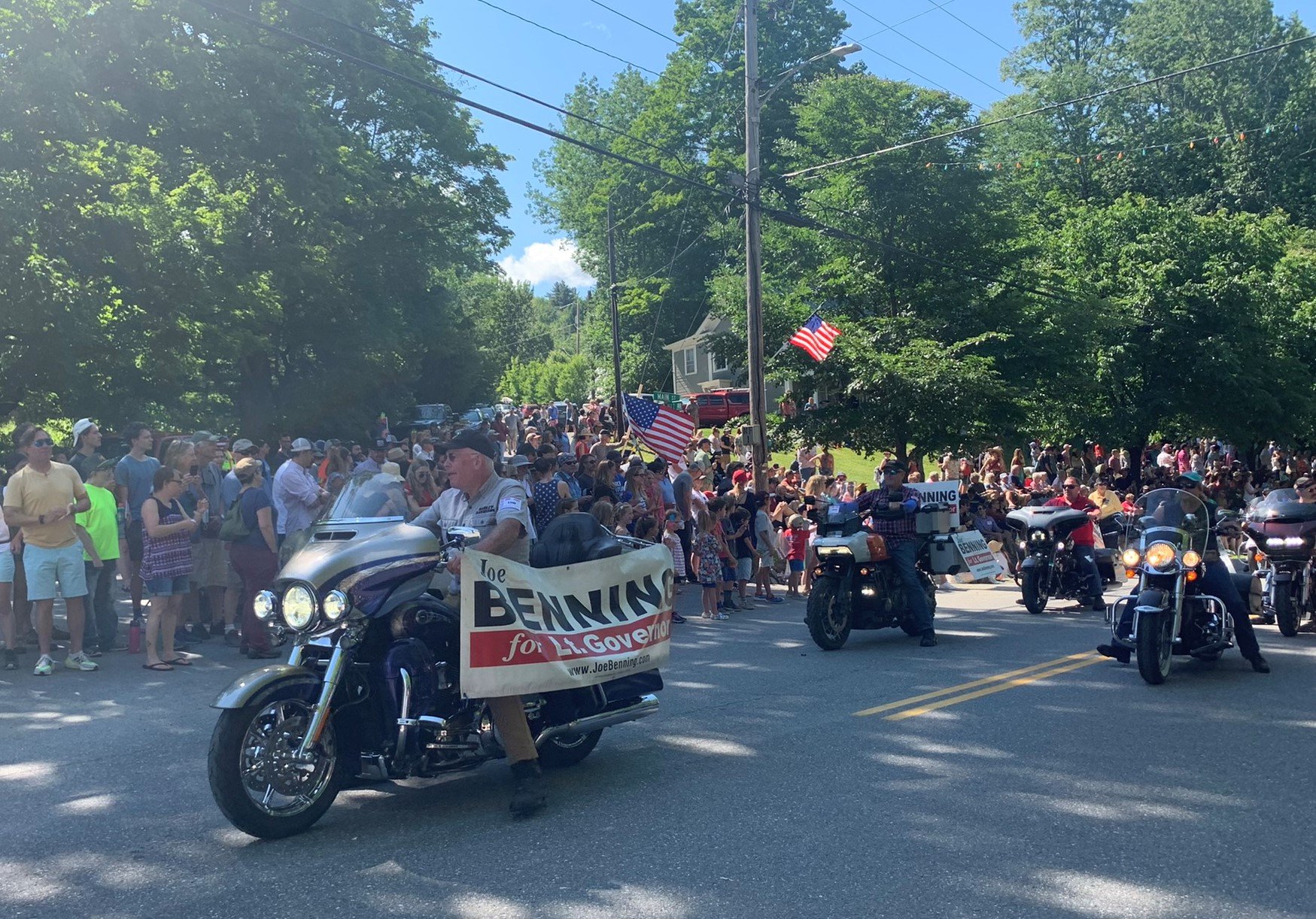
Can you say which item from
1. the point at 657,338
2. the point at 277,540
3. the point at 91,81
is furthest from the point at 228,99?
the point at 657,338

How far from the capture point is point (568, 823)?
239 inches

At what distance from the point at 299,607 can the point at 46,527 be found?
5.63 m

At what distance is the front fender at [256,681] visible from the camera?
218 inches

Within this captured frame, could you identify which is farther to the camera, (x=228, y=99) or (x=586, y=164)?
(x=586, y=164)

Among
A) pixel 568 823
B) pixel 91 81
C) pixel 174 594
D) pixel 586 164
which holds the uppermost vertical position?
pixel 586 164

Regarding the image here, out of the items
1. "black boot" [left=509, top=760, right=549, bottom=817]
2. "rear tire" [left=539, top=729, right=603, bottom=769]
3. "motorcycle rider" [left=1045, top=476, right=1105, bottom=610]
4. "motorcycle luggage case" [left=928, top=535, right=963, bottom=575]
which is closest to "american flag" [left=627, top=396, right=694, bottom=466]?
"motorcycle rider" [left=1045, top=476, right=1105, bottom=610]

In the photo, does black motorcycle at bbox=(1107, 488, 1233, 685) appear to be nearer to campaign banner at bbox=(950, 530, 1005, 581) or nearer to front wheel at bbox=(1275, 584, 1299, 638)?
front wheel at bbox=(1275, 584, 1299, 638)

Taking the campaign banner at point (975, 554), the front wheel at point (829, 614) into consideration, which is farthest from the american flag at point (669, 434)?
the front wheel at point (829, 614)

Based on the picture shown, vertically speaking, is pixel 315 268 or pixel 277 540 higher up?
pixel 315 268

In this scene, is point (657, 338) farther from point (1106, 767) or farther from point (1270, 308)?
point (1106, 767)

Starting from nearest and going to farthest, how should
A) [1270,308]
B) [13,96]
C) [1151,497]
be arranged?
[1151,497] → [13,96] → [1270,308]

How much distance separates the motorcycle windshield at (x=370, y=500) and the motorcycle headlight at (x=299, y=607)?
59 cm

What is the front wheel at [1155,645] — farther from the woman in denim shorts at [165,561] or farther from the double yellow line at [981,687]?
the woman in denim shorts at [165,561]

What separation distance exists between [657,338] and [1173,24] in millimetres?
29281
